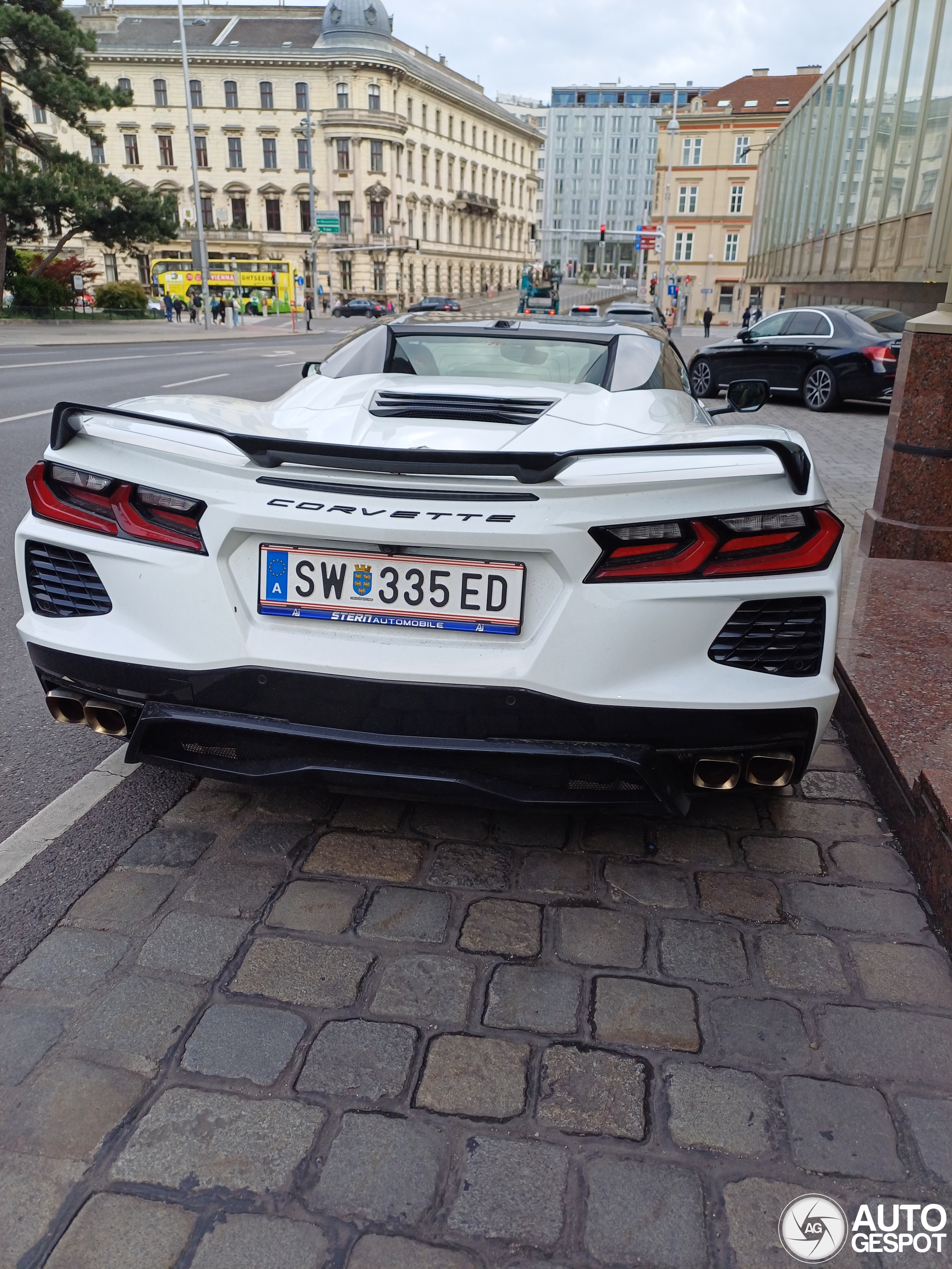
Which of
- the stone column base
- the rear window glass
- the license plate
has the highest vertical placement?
the rear window glass

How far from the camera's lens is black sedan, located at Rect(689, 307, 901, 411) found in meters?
13.5

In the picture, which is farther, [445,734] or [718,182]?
[718,182]

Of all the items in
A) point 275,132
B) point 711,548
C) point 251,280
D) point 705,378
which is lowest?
point 251,280

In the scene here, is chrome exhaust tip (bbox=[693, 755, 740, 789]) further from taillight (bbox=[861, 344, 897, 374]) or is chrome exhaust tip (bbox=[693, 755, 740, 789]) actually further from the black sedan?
taillight (bbox=[861, 344, 897, 374])

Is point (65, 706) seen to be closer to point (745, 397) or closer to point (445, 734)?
point (445, 734)

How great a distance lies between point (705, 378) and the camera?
15891 millimetres

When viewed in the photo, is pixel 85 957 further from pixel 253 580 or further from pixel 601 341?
pixel 601 341

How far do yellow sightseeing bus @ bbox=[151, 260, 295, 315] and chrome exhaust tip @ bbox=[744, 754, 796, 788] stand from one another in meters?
72.3

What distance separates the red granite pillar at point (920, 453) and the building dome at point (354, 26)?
9320 centimetres

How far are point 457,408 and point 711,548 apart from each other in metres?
0.94

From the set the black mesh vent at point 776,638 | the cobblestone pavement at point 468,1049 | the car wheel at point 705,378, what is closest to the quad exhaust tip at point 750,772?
the black mesh vent at point 776,638

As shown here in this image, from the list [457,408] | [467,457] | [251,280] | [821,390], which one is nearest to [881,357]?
[821,390]

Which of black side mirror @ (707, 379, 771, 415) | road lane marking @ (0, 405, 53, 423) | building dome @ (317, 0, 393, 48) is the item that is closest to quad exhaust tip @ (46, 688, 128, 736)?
black side mirror @ (707, 379, 771, 415)

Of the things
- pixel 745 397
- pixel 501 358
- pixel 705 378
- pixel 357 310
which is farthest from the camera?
pixel 357 310
